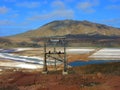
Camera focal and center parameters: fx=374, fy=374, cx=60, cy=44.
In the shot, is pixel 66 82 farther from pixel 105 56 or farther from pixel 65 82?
pixel 105 56

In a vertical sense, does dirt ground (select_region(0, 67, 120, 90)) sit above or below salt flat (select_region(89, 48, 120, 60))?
below

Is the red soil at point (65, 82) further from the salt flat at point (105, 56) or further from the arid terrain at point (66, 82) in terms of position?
the salt flat at point (105, 56)

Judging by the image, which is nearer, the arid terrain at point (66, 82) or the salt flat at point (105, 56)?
the arid terrain at point (66, 82)

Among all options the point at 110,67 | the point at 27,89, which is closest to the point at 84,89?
the point at 27,89

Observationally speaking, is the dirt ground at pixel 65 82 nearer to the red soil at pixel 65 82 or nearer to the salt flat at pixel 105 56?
the red soil at pixel 65 82

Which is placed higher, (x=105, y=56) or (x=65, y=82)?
(x=105, y=56)

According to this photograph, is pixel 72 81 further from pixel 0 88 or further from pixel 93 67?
pixel 93 67

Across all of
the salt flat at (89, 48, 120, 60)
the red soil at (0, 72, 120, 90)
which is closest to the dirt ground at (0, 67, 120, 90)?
the red soil at (0, 72, 120, 90)

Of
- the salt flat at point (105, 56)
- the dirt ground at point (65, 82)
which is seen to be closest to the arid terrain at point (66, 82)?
the dirt ground at point (65, 82)

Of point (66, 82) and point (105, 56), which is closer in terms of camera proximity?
point (66, 82)

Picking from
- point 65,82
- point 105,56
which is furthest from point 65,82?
point 105,56

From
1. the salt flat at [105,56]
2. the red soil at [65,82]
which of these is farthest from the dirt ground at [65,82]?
the salt flat at [105,56]

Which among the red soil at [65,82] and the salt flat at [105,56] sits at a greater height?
the salt flat at [105,56]

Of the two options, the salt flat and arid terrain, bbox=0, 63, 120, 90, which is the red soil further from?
the salt flat
